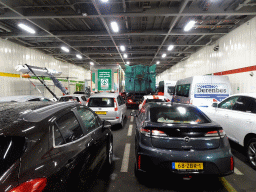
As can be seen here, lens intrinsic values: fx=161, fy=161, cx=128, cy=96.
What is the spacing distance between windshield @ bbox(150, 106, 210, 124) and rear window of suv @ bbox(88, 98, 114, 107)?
3.68 metres

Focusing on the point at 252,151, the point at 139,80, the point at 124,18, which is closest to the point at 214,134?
the point at 252,151

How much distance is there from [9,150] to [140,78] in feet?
42.8

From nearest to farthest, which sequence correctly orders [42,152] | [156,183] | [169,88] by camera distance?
[42,152] → [156,183] → [169,88]

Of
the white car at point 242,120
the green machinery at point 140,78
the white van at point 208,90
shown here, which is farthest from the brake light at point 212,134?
the green machinery at point 140,78

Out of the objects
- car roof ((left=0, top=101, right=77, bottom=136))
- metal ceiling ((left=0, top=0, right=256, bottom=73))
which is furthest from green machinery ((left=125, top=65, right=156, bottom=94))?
car roof ((left=0, top=101, right=77, bottom=136))

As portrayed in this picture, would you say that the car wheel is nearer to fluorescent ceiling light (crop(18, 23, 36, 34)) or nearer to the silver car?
the silver car

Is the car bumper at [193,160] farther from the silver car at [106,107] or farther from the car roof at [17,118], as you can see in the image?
the silver car at [106,107]

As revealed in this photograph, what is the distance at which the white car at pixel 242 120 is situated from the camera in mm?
3650

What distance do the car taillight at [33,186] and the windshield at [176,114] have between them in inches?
84.3

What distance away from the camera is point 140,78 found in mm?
14102

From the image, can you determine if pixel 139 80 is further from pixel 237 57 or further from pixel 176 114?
pixel 176 114

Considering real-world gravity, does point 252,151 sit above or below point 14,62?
below

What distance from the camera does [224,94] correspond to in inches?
297

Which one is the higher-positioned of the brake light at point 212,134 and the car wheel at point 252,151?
the brake light at point 212,134
